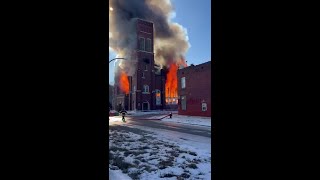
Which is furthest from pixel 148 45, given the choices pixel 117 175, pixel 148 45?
pixel 117 175

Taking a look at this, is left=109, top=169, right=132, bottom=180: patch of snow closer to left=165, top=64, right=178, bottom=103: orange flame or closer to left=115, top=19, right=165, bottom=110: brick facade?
left=115, top=19, right=165, bottom=110: brick facade

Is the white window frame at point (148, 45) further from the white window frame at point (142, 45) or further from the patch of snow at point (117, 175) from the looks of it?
the patch of snow at point (117, 175)

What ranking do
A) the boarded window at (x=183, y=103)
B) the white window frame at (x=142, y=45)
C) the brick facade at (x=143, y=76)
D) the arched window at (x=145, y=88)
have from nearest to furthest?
1. the boarded window at (x=183, y=103)
2. the brick facade at (x=143, y=76)
3. the arched window at (x=145, y=88)
4. the white window frame at (x=142, y=45)

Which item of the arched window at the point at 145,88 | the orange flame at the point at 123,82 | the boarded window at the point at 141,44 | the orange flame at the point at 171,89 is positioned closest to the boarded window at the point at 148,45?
the boarded window at the point at 141,44

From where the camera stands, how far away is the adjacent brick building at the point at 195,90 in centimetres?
2744

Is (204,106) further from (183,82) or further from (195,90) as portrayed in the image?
(183,82)

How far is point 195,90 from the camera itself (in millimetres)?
29625

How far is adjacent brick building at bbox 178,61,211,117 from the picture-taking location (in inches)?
1080

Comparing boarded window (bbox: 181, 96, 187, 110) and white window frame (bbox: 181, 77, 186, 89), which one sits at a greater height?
white window frame (bbox: 181, 77, 186, 89)


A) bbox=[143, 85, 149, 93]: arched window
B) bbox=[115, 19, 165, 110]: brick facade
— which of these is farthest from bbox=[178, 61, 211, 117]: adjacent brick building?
bbox=[143, 85, 149, 93]: arched window

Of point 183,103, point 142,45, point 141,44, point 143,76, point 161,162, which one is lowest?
point 161,162

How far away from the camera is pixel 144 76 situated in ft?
191
